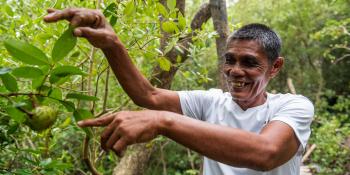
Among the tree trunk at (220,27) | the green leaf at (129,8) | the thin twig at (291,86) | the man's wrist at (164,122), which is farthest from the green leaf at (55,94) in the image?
the thin twig at (291,86)

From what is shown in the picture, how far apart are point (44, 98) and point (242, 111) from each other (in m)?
0.95

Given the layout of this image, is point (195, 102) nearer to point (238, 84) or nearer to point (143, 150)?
point (238, 84)

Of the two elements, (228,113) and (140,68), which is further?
(140,68)

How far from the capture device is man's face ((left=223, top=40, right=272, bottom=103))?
1.61 m

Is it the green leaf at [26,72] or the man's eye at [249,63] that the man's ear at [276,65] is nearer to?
the man's eye at [249,63]

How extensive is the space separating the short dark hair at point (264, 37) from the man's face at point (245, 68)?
0.07ft

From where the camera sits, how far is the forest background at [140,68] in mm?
1009

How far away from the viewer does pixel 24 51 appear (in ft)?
2.96

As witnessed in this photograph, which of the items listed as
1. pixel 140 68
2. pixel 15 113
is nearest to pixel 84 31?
pixel 15 113

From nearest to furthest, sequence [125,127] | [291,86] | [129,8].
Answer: [125,127]
[129,8]
[291,86]

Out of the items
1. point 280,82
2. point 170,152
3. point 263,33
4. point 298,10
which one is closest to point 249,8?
point 298,10

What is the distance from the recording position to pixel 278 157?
1.10m

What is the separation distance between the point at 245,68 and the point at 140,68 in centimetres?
127

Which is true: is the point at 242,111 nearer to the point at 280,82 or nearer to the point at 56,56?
the point at 56,56
